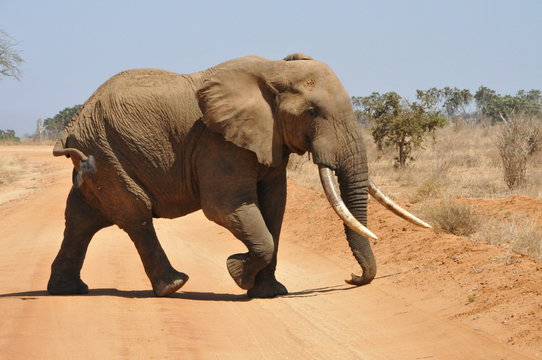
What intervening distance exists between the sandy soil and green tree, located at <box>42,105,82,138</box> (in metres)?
70.5

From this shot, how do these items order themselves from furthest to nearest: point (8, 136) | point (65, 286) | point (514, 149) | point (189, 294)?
point (8, 136) < point (514, 149) < point (65, 286) < point (189, 294)

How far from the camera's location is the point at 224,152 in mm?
9203

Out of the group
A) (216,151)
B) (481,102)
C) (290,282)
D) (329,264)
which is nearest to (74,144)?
(216,151)

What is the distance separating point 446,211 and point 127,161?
4811mm

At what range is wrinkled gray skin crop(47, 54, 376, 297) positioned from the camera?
895 centimetres

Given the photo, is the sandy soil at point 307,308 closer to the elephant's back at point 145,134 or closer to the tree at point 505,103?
the elephant's back at point 145,134

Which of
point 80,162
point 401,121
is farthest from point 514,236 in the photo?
point 401,121

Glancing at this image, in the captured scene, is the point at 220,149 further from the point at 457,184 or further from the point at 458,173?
the point at 458,173

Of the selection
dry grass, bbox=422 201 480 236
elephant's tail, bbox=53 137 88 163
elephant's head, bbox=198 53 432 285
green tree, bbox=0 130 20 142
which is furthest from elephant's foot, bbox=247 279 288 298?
Answer: green tree, bbox=0 130 20 142

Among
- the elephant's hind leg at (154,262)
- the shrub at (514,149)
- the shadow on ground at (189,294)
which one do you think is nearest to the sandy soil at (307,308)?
the shadow on ground at (189,294)

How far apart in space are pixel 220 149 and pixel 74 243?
235cm

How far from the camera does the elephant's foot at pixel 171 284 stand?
380 inches

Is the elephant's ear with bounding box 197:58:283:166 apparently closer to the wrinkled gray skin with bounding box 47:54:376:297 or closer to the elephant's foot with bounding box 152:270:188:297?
the wrinkled gray skin with bounding box 47:54:376:297

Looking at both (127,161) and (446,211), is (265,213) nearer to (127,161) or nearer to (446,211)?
(127,161)
